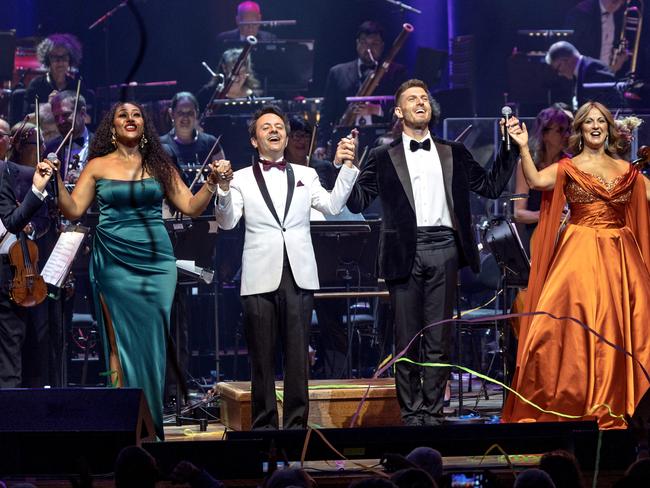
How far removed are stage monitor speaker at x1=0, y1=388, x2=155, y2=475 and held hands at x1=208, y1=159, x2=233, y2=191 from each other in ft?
5.01

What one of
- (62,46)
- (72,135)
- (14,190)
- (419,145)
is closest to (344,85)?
(62,46)

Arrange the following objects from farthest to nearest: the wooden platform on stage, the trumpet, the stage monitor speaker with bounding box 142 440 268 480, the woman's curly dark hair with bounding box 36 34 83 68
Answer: the trumpet → the woman's curly dark hair with bounding box 36 34 83 68 → the wooden platform on stage → the stage monitor speaker with bounding box 142 440 268 480

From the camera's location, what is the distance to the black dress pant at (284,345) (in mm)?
5996

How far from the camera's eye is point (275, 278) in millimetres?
5949

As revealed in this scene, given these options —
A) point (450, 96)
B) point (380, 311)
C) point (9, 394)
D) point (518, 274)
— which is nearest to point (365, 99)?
point (450, 96)

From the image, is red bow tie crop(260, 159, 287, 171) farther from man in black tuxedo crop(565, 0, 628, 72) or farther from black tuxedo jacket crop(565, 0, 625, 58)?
black tuxedo jacket crop(565, 0, 625, 58)

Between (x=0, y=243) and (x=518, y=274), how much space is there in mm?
3402

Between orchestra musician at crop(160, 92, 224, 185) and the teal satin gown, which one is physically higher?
orchestra musician at crop(160, 92, 224, 185)

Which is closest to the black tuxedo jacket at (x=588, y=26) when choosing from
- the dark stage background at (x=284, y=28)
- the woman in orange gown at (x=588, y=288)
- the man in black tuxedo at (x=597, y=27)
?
the man in black tuxedo at (x=597, y=27)

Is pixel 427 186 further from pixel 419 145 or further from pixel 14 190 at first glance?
pixel 14 190

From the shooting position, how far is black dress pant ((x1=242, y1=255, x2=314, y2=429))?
5996 millimetres

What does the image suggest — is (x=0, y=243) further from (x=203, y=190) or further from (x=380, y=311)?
(x=380, y=311)

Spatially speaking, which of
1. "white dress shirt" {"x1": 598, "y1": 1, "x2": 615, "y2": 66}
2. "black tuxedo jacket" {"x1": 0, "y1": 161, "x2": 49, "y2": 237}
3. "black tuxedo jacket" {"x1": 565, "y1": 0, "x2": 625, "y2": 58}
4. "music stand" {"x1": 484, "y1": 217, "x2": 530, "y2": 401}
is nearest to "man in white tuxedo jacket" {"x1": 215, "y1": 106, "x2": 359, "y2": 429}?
"music stand" {"x1": 484, "y1": 217, "x2": 530, "y2": 401}

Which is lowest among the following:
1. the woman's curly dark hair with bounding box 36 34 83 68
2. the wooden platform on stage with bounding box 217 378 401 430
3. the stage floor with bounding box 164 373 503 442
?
the stage floor with bounding box 164 373 503 442
